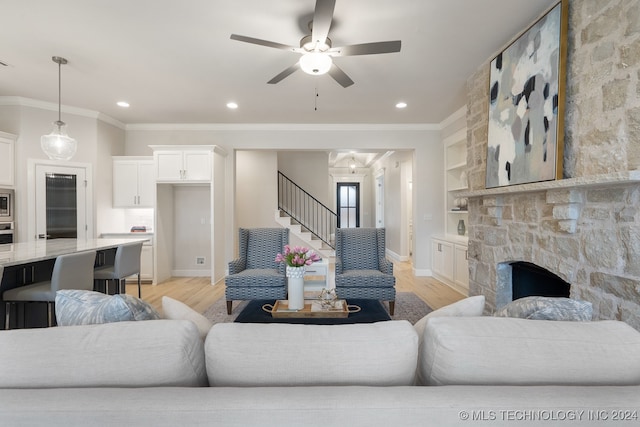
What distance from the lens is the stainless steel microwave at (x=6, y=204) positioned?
4.35 m

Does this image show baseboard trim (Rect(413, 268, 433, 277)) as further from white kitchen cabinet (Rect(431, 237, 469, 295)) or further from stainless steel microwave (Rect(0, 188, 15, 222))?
stainless steel microwave (Rect(0, 188, 15, 222))

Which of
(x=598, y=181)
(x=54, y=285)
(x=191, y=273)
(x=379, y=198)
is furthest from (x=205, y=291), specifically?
(x=379, y=198)

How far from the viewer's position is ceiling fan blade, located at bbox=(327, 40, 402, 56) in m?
2.40

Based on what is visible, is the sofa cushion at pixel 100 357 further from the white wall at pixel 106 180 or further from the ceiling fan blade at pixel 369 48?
the white wall at pixel 106 180

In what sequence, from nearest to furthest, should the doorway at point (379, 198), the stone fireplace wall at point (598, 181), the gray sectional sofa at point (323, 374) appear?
the gray sectional sofa at point (323, 374) < the stone fireplace wall at point (598, 181) < the doorway at point (379, 198)

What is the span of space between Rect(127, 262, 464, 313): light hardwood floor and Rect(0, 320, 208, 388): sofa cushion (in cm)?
322

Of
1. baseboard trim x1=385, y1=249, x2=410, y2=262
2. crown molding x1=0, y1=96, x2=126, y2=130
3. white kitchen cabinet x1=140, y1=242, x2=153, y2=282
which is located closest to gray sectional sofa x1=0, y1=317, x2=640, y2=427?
white kitchen cabinet x1=140, y1=242, x2=153, y2=282

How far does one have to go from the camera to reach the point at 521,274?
10.2 ft

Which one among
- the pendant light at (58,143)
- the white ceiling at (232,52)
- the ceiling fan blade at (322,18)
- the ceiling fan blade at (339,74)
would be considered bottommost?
the pendant light at (58,143)

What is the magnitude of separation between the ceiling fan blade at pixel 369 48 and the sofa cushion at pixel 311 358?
2211 millimetres

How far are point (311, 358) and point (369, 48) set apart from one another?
7.90ft

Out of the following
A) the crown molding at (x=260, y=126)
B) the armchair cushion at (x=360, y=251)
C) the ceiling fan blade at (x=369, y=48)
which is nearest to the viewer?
the ceiling fan blade at (x=369, y=48)

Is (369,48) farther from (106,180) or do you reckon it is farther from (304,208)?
(304,208)

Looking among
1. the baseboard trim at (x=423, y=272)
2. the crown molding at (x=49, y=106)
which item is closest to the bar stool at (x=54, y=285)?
the crown molding at (x=49, y=106)
